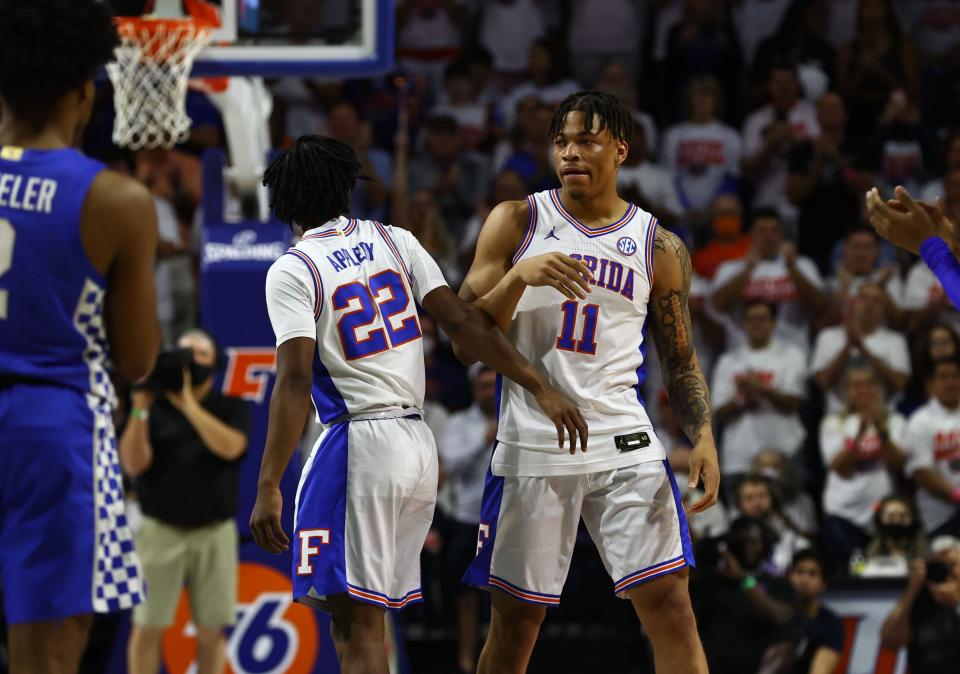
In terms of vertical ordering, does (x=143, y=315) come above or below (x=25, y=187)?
below

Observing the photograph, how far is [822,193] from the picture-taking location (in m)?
11.2

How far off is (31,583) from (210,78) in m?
5.21

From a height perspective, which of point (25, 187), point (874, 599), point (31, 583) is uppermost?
point (25, 187)

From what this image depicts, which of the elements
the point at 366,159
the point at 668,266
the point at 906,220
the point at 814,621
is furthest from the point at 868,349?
the point at 906,220

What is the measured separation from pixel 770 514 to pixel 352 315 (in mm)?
4676

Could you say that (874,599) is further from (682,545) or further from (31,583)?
(31,583)

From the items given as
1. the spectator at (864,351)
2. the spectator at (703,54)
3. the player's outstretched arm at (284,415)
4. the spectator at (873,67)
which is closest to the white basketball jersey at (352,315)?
the player's outstretched arm at (284,415)

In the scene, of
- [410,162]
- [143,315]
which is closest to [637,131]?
[410,162]

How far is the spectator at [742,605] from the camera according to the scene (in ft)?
25.8

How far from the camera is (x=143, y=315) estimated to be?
3537 mm

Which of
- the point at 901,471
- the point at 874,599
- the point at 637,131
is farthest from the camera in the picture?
the point at 637,131

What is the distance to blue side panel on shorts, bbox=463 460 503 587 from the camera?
490 centimetres

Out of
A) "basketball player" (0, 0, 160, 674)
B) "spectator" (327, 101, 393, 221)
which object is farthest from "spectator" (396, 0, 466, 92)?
"basketball player" (0, 0, 160, 674)

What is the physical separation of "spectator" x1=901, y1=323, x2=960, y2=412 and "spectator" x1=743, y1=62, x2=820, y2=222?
1.87 m
